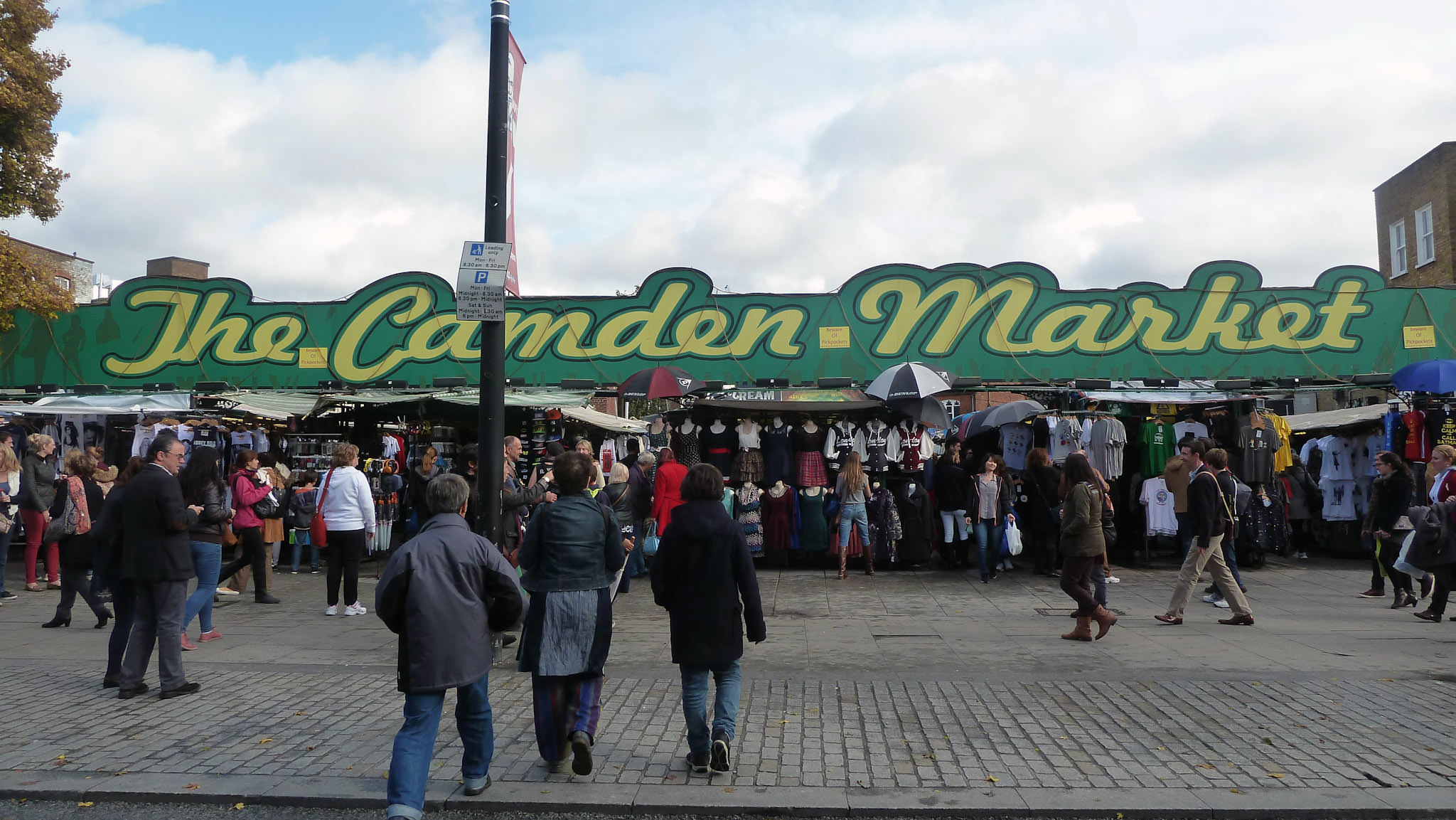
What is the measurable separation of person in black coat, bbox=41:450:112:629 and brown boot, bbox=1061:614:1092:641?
29.3 feet

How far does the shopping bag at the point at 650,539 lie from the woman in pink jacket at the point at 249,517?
4.40m

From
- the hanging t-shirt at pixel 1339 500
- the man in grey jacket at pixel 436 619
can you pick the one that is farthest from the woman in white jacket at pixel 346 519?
the hanging t-shirt at pixel 1339 500

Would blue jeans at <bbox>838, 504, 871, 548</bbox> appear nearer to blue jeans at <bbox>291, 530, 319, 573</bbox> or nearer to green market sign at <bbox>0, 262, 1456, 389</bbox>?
green market sign at <bbox>0, 262, 1456, 389</bbox>

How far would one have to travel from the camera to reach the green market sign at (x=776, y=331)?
15.2 m

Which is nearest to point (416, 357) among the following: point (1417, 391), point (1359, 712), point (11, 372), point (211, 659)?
point (11, 372)

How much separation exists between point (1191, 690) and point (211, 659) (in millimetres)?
7527

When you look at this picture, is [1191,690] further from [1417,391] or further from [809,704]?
[1417,391]

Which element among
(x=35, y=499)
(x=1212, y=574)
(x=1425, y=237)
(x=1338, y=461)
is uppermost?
(x=1425, y=237)

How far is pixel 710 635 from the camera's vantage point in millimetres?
4770

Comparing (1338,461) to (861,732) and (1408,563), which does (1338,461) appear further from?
(861,732)

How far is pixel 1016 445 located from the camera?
1404 centimetres

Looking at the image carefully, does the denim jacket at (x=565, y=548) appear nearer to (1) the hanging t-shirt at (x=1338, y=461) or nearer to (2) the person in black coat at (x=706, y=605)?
(2) the person in black coat at (x=706, y=605)

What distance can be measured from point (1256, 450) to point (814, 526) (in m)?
6.35

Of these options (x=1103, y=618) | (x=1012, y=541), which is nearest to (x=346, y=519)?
(x=1103, y=618)
